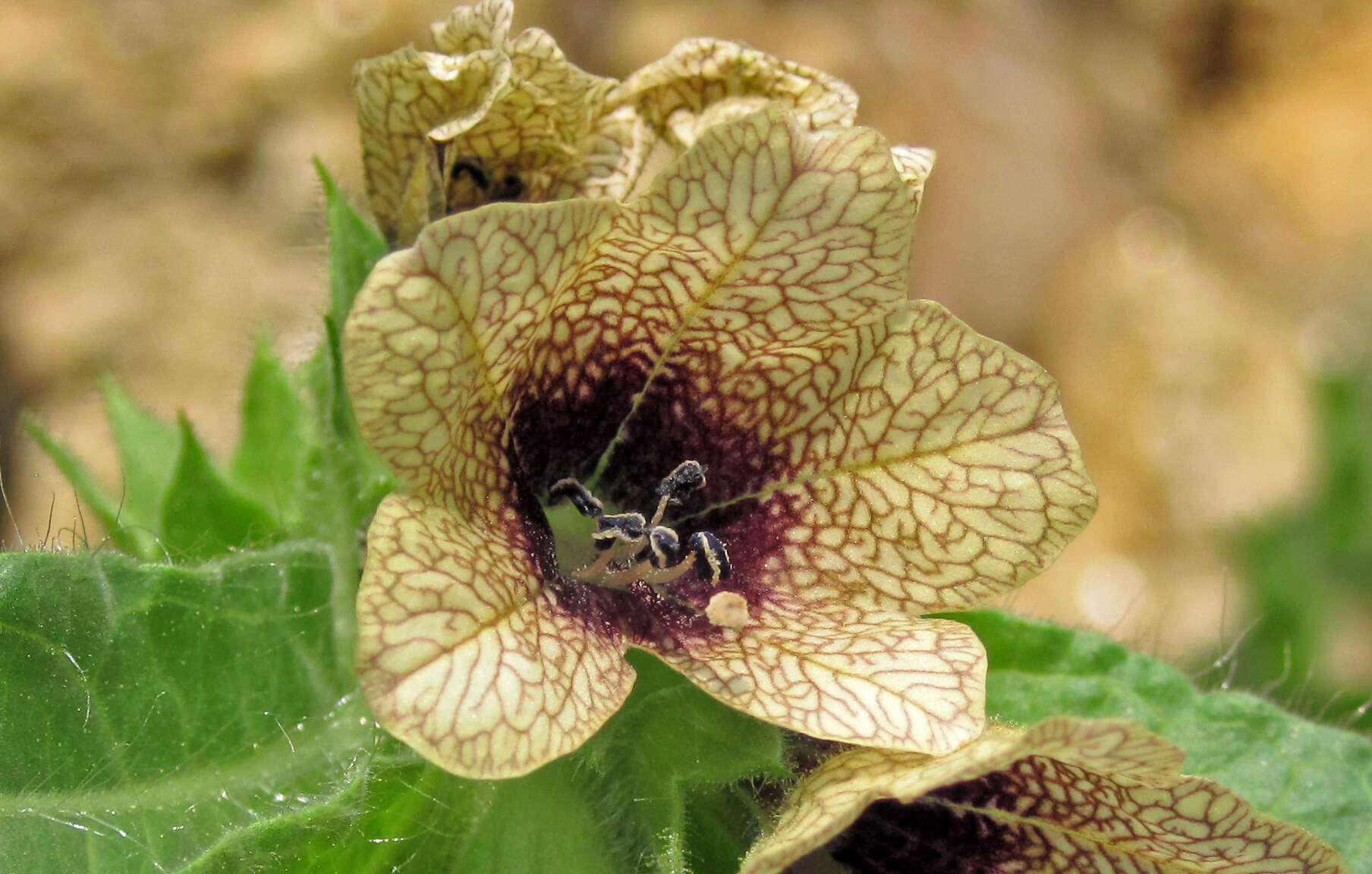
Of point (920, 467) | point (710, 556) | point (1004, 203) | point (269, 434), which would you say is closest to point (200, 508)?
point (269, 434)

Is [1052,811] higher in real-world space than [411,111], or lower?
lower

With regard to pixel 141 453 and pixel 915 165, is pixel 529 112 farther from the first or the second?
pixel 141 453

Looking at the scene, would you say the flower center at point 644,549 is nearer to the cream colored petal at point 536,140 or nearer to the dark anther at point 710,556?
the dark anther at point 710,556

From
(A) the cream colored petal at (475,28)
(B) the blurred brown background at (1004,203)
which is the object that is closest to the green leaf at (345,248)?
(A) the cream colored petal at (475,28)

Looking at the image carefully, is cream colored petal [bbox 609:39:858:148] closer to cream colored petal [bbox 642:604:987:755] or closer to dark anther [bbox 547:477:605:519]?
dark anther [bbox 547:477:605:519]

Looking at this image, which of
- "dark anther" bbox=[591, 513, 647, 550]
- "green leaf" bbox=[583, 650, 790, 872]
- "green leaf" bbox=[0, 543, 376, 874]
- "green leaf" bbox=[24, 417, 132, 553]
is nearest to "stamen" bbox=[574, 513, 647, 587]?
"dark anther" bbox=[591, 513, 647, 550]

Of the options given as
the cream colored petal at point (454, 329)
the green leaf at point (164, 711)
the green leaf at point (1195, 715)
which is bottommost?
the green leaf at point (164, 711)
